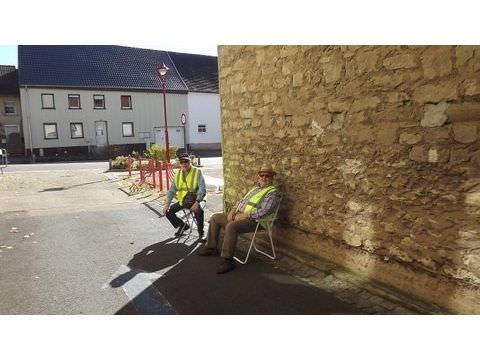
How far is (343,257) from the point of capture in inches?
199

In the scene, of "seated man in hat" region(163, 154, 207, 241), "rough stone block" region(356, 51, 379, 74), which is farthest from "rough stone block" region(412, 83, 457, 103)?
"seated man in hat" region(163, 154, 207, 241)

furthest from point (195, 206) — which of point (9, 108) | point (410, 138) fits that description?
point (9, 108)

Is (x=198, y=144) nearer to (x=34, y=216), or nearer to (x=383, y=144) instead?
(x=34, y=216)

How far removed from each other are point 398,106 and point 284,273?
2434mm

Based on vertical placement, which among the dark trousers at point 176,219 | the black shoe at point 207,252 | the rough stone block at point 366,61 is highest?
the rough stone block at point 366,61

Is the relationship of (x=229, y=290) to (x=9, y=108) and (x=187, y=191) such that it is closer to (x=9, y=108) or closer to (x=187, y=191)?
(x=187, y=191)

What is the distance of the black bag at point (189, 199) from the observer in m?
7.23

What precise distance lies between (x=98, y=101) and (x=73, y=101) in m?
1.87

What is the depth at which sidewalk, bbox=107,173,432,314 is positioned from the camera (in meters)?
4.18

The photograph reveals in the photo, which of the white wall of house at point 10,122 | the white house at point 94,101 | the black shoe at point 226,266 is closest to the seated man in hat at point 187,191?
the black shoe at point 226,266

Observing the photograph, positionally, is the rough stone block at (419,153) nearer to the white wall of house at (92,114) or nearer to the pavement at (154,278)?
the pavement at (154,278)

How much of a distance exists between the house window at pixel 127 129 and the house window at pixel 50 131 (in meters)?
5.18

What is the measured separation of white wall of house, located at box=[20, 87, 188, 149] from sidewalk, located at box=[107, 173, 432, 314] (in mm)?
28743

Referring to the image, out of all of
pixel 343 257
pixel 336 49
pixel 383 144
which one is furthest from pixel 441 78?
pixel 343 257
